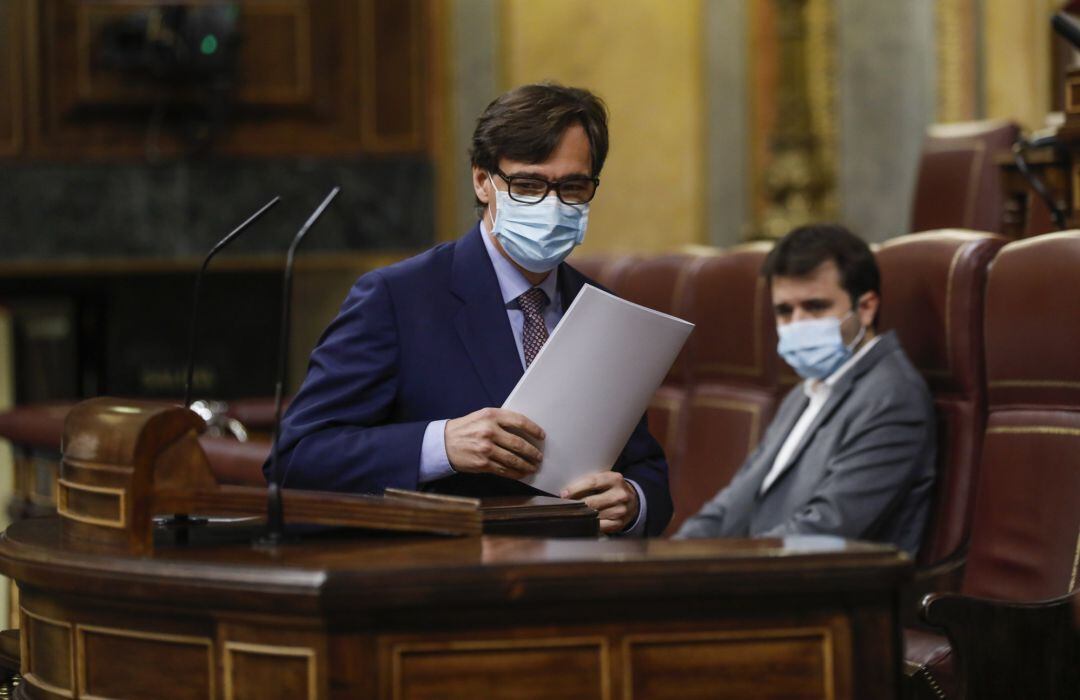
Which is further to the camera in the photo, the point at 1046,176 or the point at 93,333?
the point at 93,333

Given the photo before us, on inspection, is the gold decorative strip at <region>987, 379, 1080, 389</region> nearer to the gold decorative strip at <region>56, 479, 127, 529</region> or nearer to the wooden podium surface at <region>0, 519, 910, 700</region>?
the wooden podium surface at <region>0, 519, 910, 700</region>

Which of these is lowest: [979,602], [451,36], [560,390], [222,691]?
[979,602]

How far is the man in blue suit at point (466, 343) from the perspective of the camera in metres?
2.21

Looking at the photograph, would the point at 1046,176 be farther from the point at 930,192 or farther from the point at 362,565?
the point at 362,565

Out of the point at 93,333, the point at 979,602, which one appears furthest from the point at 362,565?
the point at 93,333

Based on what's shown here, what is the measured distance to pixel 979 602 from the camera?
277cm

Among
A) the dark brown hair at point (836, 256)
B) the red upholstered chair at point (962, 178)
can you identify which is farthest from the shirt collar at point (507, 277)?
the red upholstered chair at point (962, 178)

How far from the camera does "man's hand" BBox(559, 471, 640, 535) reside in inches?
86.7

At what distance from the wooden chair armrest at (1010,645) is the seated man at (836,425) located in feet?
1.66

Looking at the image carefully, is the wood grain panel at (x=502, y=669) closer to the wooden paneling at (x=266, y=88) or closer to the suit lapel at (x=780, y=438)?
the suit lapel at (x=780, y=438)

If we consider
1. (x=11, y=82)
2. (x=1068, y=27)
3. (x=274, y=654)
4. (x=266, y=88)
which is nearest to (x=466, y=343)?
(x=274, y=654)

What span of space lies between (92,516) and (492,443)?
1.71 feet

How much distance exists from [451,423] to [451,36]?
513 cm

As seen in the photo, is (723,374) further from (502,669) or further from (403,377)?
(502,669)
